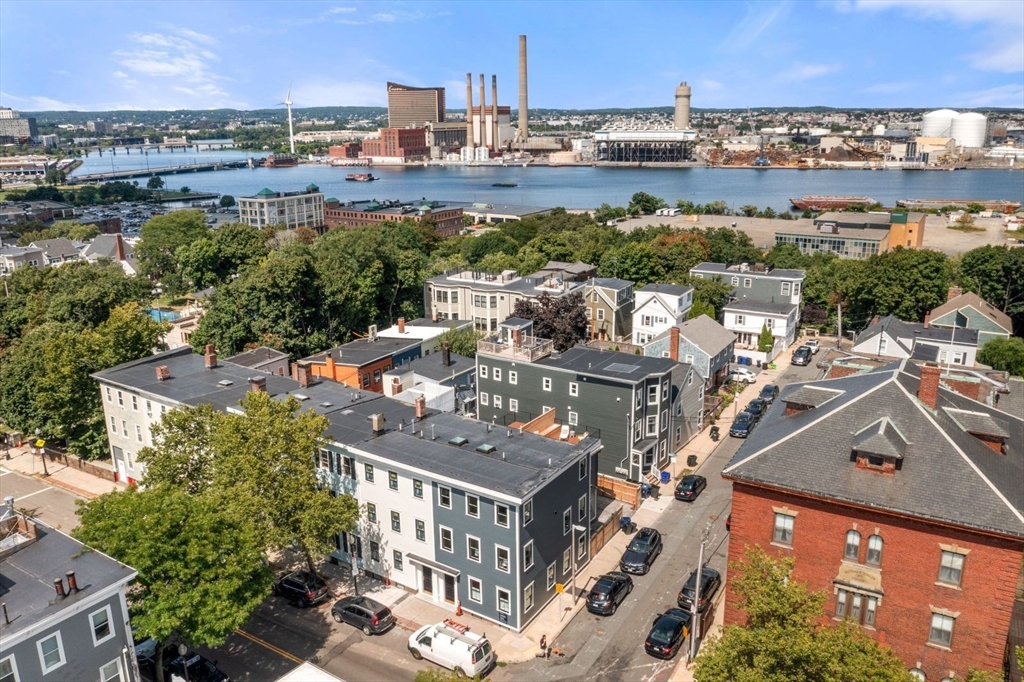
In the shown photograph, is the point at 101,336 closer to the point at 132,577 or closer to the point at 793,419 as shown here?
the point at 132,577

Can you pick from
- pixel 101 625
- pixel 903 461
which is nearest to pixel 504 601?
pixel 101 625

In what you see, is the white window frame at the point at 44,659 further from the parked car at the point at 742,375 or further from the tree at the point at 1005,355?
the tree at the point at 1005,355

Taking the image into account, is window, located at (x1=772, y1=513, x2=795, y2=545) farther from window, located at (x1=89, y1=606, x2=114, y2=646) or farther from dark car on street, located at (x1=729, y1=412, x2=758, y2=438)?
dark car on street, located at (x1=729, y1=412, x2=758, y2=438)

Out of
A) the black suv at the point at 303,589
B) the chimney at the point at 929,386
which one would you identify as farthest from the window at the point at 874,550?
the black suv at the point at 303,589

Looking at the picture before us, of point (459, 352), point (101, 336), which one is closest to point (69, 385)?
point (101, 336)

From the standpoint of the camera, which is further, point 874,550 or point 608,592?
point 608,592

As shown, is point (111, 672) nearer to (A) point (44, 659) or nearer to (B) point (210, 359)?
(A) point (44, 659)
